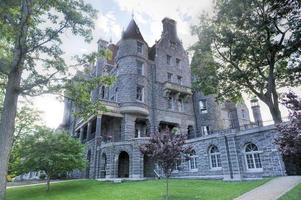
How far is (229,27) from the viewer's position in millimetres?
23547

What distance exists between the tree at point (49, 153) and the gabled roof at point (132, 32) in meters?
18.6

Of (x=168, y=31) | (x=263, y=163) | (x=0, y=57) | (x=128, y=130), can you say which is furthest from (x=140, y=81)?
(x=0, y=57)

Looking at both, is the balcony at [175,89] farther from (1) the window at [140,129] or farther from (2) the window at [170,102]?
(1) the window at [140,129]

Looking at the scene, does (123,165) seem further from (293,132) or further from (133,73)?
(293,132)

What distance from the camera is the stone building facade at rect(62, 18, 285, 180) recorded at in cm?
2247

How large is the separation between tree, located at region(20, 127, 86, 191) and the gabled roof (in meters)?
18.6

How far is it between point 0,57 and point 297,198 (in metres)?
15.9

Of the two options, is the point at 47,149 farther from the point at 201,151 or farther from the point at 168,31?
the point at 168,31

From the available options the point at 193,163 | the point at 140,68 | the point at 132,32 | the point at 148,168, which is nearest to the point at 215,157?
the point at 193,163

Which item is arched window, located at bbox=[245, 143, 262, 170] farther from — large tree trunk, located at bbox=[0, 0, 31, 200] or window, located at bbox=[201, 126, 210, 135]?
large tree trunk, located at bbox=[0, 0, 31, 200]

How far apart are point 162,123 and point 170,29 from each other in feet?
54.6

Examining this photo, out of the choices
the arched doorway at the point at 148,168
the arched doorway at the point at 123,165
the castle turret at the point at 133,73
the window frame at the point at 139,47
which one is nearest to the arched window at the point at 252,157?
the arched doorway at the point at 148,168

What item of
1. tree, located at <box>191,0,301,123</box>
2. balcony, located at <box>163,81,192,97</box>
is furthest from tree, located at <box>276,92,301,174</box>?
balcony, located at <box>163,81,192,97</box>

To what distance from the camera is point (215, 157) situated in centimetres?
2470
